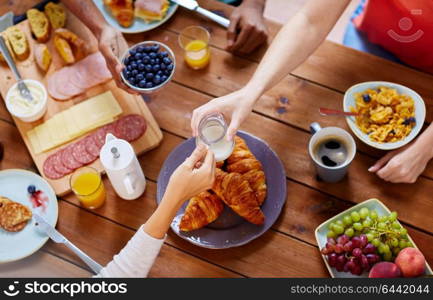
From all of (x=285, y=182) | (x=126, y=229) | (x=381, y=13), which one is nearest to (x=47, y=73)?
(x=126, y=229)

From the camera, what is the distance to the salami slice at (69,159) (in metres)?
1.80

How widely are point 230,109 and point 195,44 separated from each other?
44cm

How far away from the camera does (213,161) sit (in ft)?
4.86

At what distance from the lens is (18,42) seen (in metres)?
2.00

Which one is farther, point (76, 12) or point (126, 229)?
point (76, 12)

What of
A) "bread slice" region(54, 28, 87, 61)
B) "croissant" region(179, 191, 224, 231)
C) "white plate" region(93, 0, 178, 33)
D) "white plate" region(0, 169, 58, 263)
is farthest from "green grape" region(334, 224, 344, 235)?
"bread slice" region(54, 28, 87, 61)

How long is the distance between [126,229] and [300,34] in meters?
0.83

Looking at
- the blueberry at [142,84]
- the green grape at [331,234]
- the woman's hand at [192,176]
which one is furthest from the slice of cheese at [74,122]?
the green grape at [331,234]

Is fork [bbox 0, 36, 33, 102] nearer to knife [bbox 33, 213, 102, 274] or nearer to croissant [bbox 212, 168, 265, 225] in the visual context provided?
knife [bbox 33, 213, 102, 274]

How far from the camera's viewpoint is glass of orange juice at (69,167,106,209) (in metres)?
A: 1.68

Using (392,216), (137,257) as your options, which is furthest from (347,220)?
(137,257)

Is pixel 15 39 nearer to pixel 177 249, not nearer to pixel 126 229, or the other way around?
pixel 126 229

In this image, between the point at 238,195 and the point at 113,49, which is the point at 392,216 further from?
the point at 113,49

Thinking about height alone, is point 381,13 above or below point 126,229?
above
